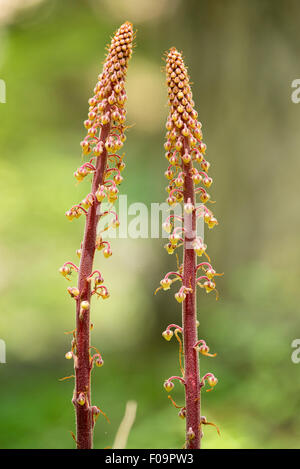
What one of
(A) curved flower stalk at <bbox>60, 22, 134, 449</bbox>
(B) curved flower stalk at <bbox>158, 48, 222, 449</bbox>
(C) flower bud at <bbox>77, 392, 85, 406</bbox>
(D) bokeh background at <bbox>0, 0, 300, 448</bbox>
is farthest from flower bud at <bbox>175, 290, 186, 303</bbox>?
(D) bokeh background at <bbox>0, 0, 300, 448</bbox>

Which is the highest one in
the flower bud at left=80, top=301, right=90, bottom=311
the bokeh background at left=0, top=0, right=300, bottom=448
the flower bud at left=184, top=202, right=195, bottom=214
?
the bokeh background at left=0, top=0, right=300, bottom=448

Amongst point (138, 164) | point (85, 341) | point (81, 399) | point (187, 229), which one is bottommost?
point (81, 399)

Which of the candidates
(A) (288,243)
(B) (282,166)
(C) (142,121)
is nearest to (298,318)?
(A) (288,243)

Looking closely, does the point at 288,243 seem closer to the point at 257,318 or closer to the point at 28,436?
the point at 257,318

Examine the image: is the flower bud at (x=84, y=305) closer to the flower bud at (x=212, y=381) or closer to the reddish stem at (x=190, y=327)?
the reddish stem at (x=190, y=327)

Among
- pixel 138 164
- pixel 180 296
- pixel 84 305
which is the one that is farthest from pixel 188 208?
pixel 138 164

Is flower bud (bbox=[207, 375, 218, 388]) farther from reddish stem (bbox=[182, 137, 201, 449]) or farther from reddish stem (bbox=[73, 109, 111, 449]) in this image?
reddish stem (bbox=[73, 109, 111, 449])

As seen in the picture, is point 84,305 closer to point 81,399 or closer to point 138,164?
point 81,399

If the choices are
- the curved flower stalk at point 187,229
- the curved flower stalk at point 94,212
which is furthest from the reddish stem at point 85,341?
the curved flower stalk at point 187,229
